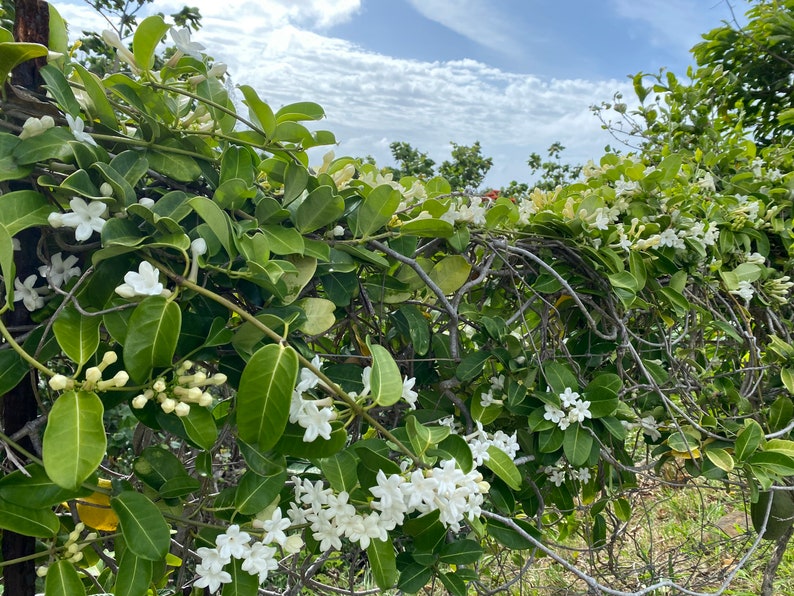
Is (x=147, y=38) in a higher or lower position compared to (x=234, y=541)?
higher

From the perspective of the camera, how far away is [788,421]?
1484 millimetres

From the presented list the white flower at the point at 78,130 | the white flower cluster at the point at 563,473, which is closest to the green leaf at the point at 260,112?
the white flower at the point at 78,130

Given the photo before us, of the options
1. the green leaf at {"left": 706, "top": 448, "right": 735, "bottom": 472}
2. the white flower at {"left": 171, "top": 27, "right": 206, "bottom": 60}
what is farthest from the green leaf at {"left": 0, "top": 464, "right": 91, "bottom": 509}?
the green leaf at {"left": 706, "top": 448, "right": 735, "bottom": 472}

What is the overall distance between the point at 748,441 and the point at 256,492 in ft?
3.49

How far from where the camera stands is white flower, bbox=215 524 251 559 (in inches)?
27.6

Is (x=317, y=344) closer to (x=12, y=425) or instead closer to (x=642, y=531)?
(x=12, y=425)

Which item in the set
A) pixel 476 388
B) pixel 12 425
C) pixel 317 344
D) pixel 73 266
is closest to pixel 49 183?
pixel 73 266

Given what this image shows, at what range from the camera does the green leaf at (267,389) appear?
1.97ft

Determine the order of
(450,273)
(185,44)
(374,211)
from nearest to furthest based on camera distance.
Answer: (185,44)
(374,211)
(450,273)

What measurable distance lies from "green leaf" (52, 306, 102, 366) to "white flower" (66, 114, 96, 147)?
0.21 meters

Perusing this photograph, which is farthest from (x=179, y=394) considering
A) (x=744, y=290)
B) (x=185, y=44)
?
(x=744, y=290)

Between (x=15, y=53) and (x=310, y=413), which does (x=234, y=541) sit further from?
(x=15, y=53)

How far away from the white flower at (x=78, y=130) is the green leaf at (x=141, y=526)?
44cm

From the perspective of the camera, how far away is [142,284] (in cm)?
60
